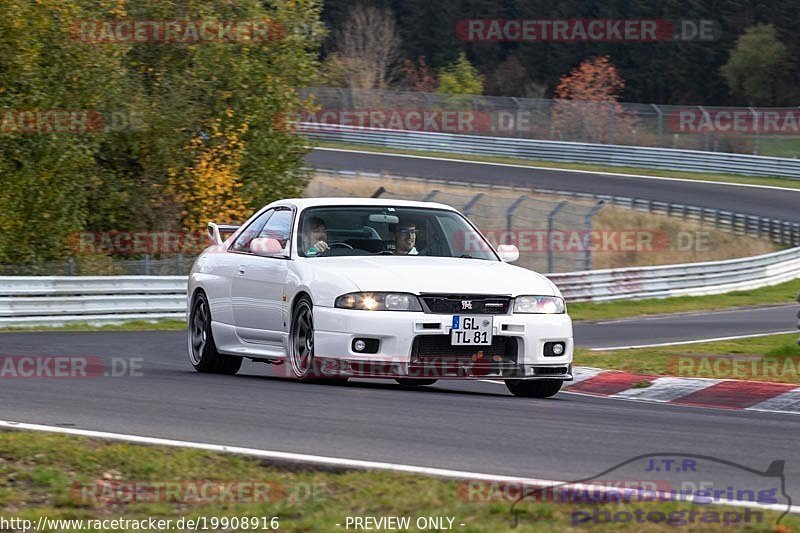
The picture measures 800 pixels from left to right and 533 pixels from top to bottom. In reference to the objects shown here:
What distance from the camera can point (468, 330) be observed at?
9.43 m

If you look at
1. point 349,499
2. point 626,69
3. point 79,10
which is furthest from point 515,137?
point 349,499

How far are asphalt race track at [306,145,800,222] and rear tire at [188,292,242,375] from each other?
104 feet

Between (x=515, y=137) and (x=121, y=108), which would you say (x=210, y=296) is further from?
(x=515, y=137)

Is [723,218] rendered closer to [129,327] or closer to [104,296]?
[104,296]

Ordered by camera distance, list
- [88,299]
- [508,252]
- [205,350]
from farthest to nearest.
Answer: [88,299] → [205,350] → [508,252]

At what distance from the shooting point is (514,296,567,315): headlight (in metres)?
9.66

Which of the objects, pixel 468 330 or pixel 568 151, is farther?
pixel 568 151

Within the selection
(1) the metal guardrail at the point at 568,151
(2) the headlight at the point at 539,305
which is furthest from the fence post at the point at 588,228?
(1) the metal guardrail at the point at 568,151

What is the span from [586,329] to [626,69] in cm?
5898

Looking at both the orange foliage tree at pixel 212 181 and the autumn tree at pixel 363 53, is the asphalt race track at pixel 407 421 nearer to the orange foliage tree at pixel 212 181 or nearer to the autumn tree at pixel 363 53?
the orange foliage tree at pixel 212 181

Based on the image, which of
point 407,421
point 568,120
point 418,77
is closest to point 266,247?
point 407,421

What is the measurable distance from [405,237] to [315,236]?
0.71 meters

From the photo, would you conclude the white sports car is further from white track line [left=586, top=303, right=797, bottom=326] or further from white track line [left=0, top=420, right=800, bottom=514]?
white track line [left=586, top=303, right=797, bottom=326]

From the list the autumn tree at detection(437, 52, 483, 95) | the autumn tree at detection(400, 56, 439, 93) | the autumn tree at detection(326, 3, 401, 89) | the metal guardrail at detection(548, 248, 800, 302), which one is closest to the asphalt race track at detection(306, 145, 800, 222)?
the metal guardrail at detection(548, 248, 800, 302)
